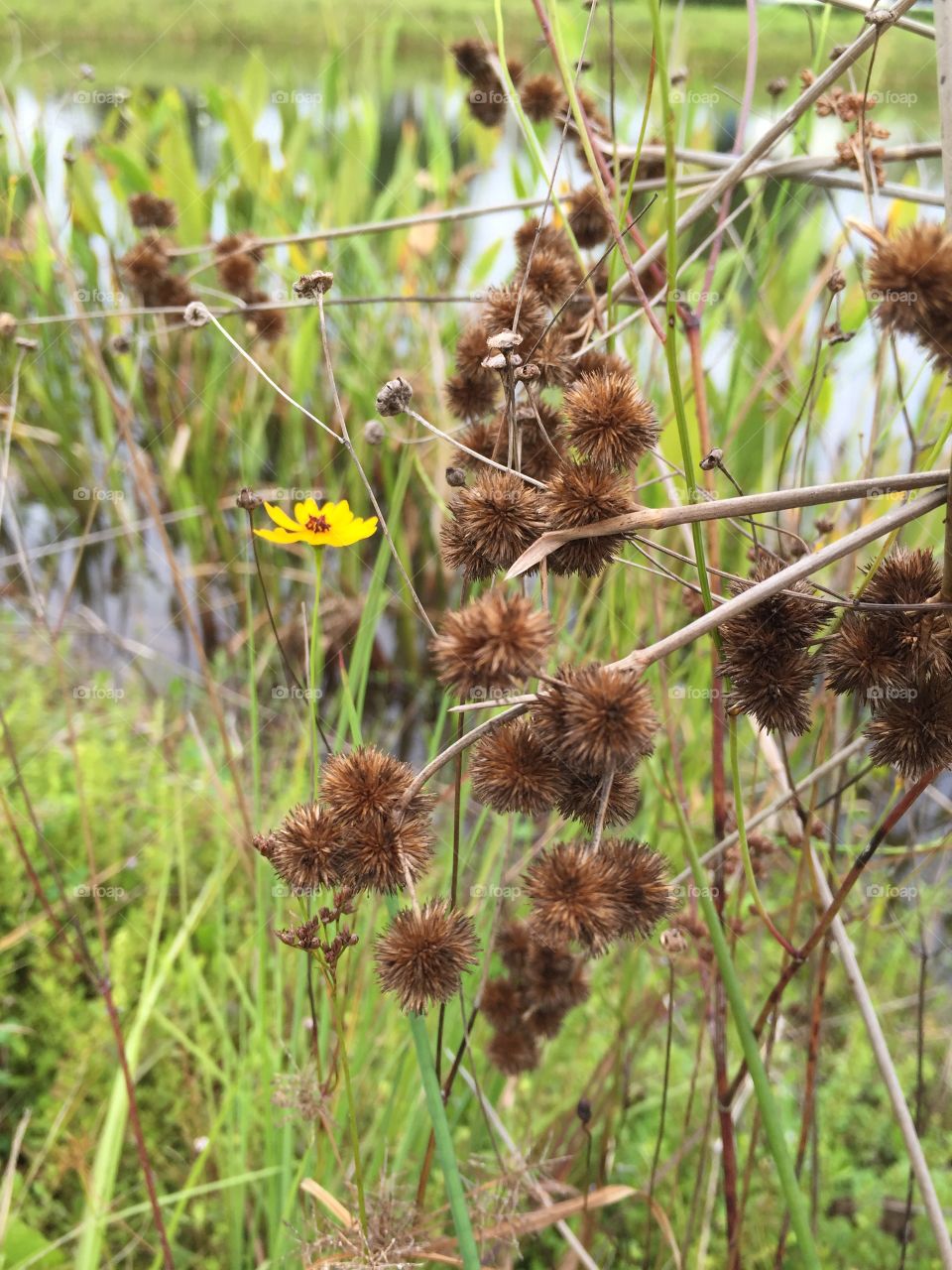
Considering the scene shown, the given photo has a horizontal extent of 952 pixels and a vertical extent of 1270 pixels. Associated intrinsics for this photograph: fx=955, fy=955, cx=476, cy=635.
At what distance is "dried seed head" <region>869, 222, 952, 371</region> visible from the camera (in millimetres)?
425

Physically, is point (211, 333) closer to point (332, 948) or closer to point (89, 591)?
point (89, 591)

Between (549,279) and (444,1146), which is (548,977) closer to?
(444,1146)

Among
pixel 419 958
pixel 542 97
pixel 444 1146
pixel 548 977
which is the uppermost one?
pixel 542 97

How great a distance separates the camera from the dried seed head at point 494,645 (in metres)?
0.48

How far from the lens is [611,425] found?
593mm

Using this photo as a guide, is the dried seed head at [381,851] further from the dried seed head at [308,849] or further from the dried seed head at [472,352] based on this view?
the dried seed head at [472,352]

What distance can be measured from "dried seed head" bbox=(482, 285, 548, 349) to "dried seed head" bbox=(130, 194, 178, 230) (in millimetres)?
1480

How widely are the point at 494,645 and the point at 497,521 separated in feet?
0.43

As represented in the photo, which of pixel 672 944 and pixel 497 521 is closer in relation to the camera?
pixel 497 521

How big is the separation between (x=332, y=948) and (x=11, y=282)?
13.0 feet

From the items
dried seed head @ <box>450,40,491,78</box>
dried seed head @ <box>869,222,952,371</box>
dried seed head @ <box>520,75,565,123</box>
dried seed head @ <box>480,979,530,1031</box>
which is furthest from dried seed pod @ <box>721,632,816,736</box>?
dried seed head @ <box>450,40,491,78</box>

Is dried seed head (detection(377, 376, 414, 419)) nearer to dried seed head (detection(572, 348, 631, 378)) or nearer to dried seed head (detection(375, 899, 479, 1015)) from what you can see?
dried seed head (detection(572, 348, 631, 378))

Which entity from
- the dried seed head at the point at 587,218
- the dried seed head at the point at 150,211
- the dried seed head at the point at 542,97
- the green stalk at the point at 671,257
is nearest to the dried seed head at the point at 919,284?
the green stalk at the point at 671,257

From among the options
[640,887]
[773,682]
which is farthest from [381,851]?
[773,682]
